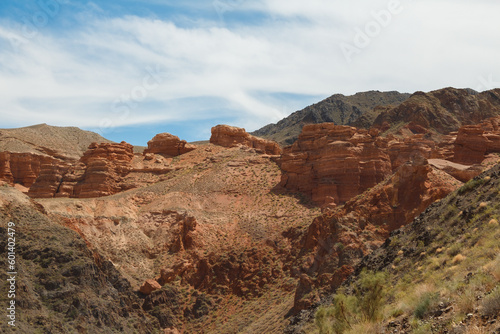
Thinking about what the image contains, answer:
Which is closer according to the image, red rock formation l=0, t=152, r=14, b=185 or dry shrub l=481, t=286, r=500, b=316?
dry shrub l=481, t=286, r=500, b=316

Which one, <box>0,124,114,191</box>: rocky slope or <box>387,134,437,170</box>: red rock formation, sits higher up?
<box>0,124,114,191</box>: rocky slope

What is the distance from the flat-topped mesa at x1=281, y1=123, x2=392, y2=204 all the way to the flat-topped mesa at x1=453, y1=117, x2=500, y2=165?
29.9ft

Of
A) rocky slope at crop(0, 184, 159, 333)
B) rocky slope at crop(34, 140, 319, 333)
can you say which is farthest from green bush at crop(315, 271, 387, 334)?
rocky slope at crop(0, 184, 159, 333)

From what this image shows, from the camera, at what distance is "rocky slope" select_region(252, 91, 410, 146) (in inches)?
6944

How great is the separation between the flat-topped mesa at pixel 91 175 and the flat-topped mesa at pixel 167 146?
4843 mm

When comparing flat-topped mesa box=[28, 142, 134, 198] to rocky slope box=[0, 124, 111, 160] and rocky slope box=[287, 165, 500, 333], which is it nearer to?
rocky slope box=[0, 124, 111, 160]

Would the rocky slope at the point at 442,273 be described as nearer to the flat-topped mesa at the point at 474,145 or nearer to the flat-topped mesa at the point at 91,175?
the flat-topped mesa at the point at 91,175

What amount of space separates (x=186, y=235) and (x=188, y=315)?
10.6m

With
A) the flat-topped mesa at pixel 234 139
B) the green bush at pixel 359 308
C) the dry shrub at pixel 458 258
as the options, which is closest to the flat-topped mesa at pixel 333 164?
the flat-topped mesa at pixel 234 139

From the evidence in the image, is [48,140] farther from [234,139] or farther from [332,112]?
[332,112]

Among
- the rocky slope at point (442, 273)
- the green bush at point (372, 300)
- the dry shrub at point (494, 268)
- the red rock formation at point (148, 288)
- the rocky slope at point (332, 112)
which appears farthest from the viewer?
the rocky slope at point (332, 112)

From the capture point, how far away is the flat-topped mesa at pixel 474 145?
7162cm

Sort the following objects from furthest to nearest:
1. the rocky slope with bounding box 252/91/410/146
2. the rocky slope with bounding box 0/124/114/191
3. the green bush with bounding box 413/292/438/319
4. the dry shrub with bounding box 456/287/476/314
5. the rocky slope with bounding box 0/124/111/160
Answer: the rocky slope with bounding box 252/91/410/146, the rocky slope with bounding box 0/124/111/160, the rocky slope with bounding box 0/124/114/191, the green bush with bounding box 413/292/438/319, the dry shrub with bounding box 456/287/476/314

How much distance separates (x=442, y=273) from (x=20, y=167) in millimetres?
96290
